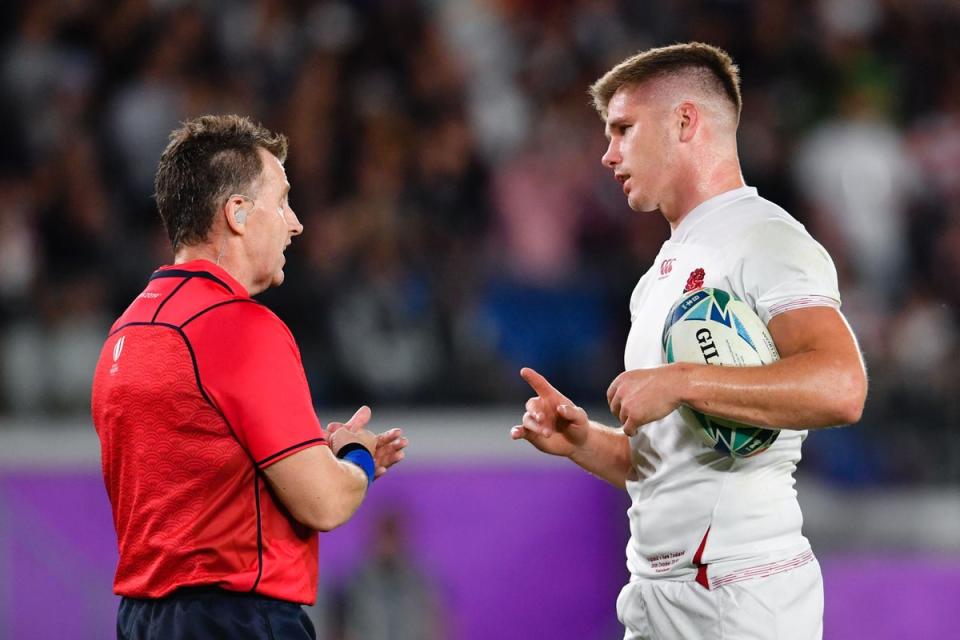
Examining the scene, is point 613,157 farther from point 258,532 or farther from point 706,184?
point 258,532

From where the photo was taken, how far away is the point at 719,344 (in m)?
3.59

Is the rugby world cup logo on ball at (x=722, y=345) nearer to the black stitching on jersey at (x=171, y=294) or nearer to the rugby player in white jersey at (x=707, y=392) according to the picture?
the rugby player in white jersey at (x=707, y=392)

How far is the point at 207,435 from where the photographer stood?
3607mm

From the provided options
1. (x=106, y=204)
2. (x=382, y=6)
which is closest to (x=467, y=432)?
(x=106, y=204)

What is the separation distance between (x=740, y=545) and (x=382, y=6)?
24.6ft

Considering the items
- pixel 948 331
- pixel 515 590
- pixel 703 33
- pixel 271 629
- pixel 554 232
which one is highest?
pixel 703 33

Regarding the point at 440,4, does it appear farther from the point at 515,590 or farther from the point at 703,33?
the point at 515,590

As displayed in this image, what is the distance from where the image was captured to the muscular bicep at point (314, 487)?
11.7ft

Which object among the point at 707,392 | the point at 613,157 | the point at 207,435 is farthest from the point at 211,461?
the point at 613,157

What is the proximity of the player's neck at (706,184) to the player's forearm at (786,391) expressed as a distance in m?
0.78

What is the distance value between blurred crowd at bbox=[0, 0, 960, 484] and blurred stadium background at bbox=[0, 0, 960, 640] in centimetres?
2

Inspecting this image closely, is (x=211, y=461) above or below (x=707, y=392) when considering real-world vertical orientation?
below

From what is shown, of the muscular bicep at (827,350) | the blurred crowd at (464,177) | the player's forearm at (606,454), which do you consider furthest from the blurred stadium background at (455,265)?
the muscular bicep at (827,350)

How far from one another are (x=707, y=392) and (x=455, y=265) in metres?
5.04
